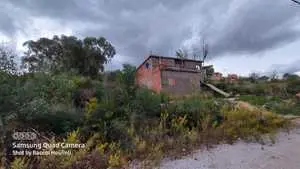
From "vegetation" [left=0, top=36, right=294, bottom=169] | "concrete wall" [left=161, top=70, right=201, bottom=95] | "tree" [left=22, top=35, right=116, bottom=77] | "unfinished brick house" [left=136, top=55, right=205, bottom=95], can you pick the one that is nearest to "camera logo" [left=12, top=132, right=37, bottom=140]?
"vegetation" [left=0, top=36, right=294, bottom=169]

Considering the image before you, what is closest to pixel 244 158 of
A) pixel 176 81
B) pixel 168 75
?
pixel 168 75

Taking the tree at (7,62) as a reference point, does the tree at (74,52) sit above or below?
above

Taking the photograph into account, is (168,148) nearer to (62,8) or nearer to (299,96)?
(62,8)

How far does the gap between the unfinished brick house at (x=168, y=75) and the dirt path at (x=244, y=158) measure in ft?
32.3

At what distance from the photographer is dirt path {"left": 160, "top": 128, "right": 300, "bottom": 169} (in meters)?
2.89

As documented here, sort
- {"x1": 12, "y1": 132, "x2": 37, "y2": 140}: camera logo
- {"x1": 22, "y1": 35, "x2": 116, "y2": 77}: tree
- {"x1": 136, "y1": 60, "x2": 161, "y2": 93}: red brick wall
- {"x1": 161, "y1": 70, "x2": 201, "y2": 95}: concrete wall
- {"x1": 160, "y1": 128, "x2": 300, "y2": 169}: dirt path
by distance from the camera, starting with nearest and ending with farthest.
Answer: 1. {"x1": 12, "y1": 132, "x2": 37, "y2": 140}: camera logo
2. {"x1": 160, "y1": 128, "x2": 300, "y2": 169}: dirt path
3. {"x1": 161, "y1": 70, "x2": 201, "y2": 95}: concrete wall
4. {"x1": 136, "y1": 60, "x2": 161, "y2": 93}: red brick wall
5. {"x1": 22, "y1": 35, "x2": 116, "y2": 77}: tree

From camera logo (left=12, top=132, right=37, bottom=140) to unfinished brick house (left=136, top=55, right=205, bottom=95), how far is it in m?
11.0

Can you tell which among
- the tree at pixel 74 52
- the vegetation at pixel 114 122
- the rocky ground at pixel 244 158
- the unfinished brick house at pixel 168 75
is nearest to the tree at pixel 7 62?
the vegetation at pixel 114 122

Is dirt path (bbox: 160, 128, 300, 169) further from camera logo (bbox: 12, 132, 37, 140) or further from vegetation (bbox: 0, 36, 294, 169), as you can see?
camera logo (bbox: 12, 132, 37, 140)

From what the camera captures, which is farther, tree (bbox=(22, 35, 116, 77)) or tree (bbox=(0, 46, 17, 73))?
tree (bbox=(22, 35, 116, 77))

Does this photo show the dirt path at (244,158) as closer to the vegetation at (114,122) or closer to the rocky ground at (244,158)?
the rocky ground at (244,158)

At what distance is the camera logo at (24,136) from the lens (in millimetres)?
2760

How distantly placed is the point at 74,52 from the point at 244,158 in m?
18.5

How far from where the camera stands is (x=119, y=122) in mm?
3578
